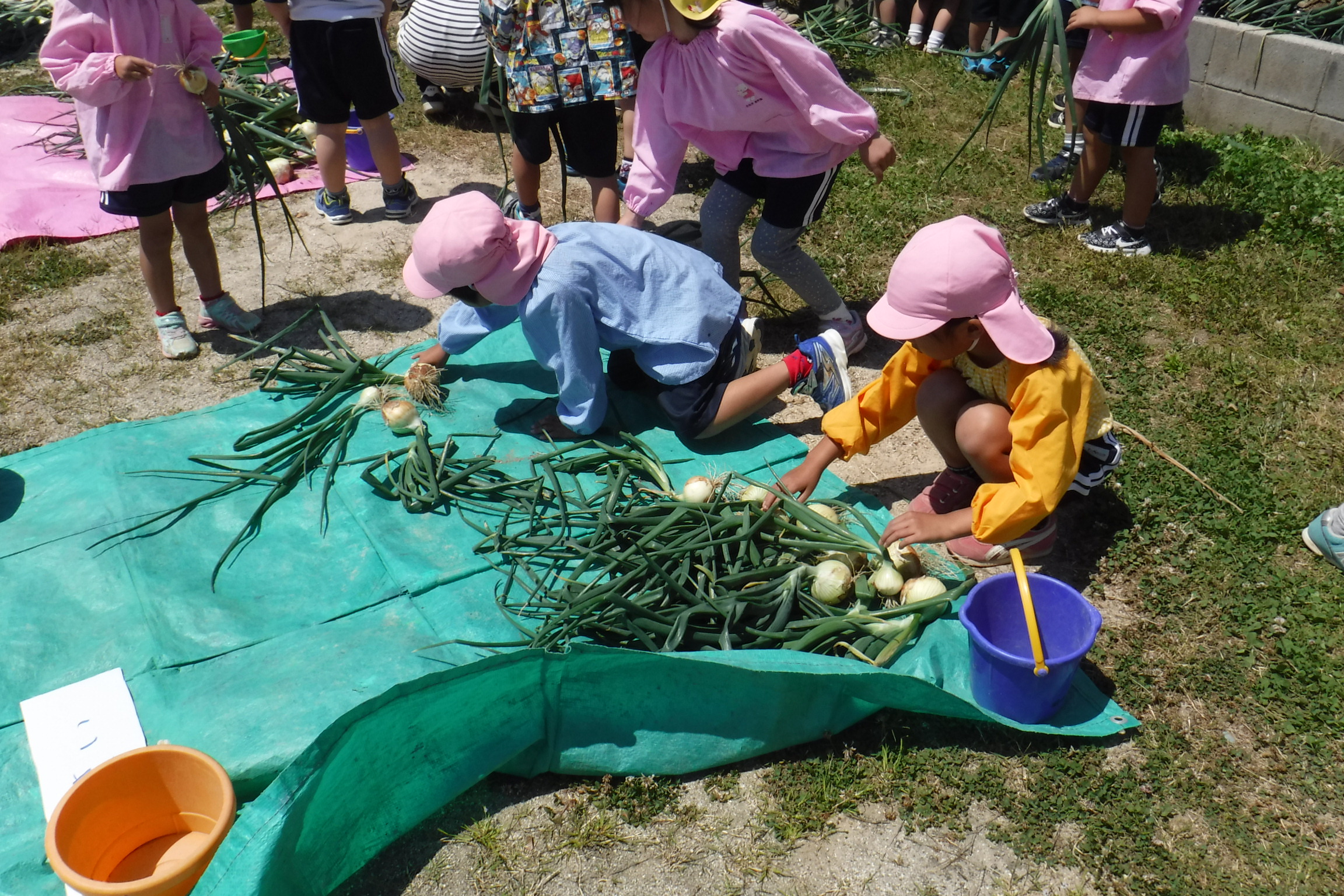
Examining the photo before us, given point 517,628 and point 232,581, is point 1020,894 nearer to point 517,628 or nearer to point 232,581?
point 517,628

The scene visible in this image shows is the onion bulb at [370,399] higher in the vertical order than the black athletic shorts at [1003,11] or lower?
lower

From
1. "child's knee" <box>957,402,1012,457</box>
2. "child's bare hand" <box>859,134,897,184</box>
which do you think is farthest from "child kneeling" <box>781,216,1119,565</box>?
"child's bare hand" <box>859,134,897,184</box>

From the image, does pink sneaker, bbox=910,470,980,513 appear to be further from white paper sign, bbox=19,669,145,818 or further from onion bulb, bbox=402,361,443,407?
white paper sign, bbox=19,669,145,818

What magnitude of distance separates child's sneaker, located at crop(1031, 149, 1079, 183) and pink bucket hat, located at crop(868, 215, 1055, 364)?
9.04 ft

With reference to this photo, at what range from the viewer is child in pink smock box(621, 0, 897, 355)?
3.20m

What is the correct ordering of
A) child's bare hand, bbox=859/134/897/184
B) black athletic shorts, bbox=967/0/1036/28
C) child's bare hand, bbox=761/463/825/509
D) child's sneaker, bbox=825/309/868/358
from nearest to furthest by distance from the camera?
child's bare hand, bbox=761/463/825/509
child's bare hand, bbox=859/134/897/184
child's sneaker, bbox=825/309/868/358
black athletic shorts, bbox=967/0/1036/28

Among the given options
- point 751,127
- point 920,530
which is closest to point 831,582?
point 920,530

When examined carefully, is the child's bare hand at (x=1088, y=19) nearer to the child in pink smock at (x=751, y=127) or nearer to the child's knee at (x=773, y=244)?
the child in pink smock at (x=751, y=127)

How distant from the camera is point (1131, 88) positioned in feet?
12.8

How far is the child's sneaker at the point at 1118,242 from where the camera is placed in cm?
418

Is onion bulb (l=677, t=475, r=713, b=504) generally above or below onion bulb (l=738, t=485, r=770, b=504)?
→ above

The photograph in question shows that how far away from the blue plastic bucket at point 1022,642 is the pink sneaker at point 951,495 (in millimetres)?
529

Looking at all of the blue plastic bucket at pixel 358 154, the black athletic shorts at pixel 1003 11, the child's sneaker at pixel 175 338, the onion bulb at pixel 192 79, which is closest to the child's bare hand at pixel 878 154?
the onion bulb at pixel 192 79

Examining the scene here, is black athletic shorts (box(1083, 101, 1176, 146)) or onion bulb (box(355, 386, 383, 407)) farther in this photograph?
black athletic shorts (box(1083, 101, 1176, 146))
